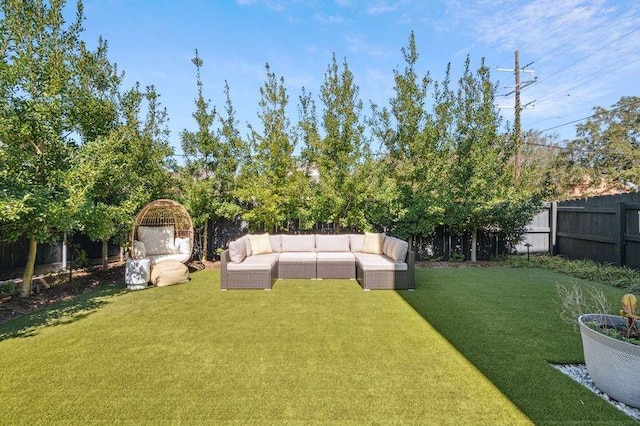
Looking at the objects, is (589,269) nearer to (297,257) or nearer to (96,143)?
(297,257)

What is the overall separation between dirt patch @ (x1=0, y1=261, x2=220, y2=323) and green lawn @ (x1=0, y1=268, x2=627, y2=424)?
1.54 ft

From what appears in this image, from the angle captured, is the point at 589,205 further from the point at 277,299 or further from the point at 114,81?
the point at 114,81

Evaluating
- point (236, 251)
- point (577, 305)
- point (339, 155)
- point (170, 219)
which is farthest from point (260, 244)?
point (577, 305)

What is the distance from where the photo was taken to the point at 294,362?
9.64 feet

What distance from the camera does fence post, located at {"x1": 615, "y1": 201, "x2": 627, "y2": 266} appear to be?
689 centimetres

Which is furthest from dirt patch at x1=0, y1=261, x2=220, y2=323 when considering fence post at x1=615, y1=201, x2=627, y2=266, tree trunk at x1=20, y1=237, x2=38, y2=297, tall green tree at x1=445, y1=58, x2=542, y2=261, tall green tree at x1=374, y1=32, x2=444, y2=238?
fence post at x1=615, y1=201, x2=627, y2=266

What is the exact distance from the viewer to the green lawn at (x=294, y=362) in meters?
2.23

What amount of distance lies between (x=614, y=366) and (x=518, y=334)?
132cm

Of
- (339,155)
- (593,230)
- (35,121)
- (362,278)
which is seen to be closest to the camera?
(35,121)

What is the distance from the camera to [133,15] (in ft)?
22.9

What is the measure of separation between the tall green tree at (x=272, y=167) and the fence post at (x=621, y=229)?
6894 mm

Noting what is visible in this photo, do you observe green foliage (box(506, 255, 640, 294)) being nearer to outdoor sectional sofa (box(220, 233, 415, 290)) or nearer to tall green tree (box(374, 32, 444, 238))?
tall green tree (box(374, 32, 444, 238))

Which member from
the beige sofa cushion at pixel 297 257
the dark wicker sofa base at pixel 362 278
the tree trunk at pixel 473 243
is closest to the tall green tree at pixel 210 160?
the beige sofa cushion at pixel 297 257

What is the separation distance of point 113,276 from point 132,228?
41.1 inches
